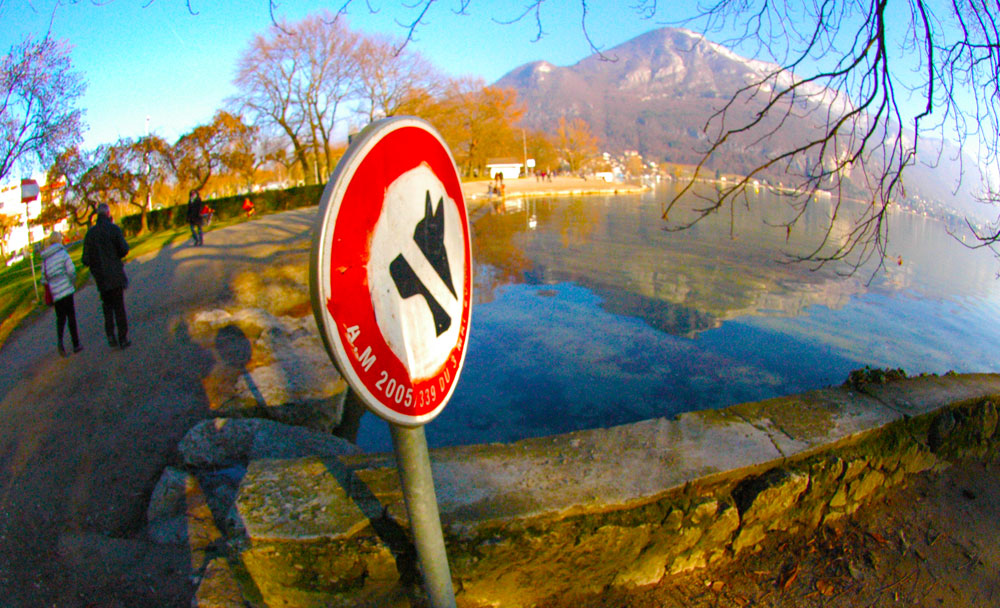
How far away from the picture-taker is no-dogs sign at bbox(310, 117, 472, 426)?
115 cm

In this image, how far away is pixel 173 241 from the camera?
1962 centimetres

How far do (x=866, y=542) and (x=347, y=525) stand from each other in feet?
9.20

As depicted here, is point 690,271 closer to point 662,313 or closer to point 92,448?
point 662,313

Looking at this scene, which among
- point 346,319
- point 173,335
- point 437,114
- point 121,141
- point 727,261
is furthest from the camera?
point 437,114

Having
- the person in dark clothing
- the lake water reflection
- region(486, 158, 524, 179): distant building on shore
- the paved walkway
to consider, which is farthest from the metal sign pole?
region(486, 158, 524, 179): distant building on shore

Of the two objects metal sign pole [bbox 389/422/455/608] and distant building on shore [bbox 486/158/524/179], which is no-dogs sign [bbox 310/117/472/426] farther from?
distant building on shore [bbox 486/158/524/179]

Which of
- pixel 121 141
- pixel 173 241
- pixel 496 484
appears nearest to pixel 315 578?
pixel 496 484

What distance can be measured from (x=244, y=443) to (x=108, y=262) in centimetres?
419

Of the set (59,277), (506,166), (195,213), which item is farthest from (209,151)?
(506,166)

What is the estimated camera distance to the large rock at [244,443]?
463 centimetres

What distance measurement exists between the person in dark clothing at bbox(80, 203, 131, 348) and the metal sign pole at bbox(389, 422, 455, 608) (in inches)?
290

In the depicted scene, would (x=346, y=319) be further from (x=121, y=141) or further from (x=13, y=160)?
(x=121, y=141)

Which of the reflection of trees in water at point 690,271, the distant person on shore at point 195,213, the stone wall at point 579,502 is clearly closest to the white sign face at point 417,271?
the stone wall at point 579,502

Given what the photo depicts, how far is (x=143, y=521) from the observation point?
4.29m
